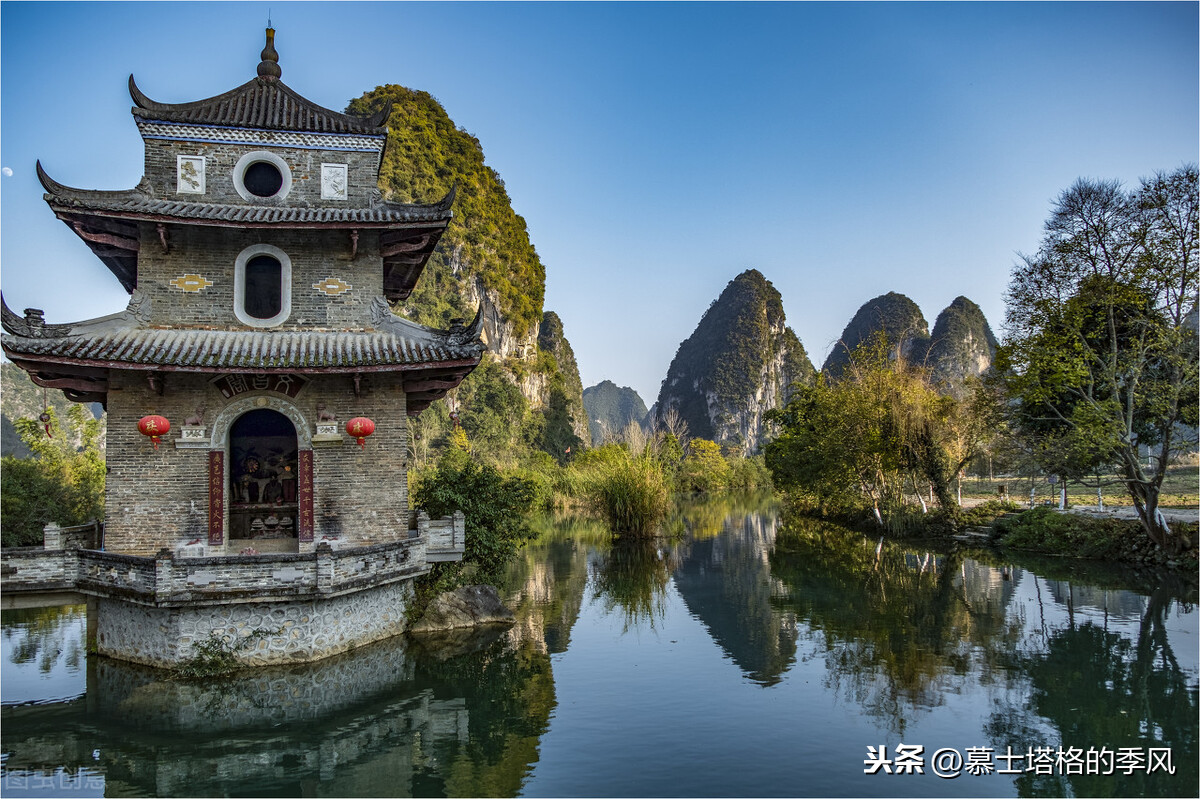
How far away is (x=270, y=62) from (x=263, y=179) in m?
2.83

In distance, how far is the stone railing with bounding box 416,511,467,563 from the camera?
1151cm

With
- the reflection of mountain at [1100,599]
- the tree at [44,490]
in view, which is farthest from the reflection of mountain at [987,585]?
the tree at [44,490]

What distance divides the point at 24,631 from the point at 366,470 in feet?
24.7

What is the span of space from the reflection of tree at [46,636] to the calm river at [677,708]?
0.06 metres

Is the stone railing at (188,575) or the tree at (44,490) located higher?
the tree at (44,490)

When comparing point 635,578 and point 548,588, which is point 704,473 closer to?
point 635,578

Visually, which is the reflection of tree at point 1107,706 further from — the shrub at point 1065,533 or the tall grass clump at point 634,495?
the tall grass clump at point 634,495

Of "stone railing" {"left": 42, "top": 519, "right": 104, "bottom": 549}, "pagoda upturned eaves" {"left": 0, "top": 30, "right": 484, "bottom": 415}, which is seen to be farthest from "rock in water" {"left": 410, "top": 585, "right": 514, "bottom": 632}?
"stone railing" {"left": 42, "top": 519, "right": 104, "bottom": 549}

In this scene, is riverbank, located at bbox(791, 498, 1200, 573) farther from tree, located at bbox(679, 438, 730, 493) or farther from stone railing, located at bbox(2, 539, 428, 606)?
tree, located at bbox(679, 438, 730, 493)

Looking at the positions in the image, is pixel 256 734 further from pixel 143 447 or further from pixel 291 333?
pixel 291 333

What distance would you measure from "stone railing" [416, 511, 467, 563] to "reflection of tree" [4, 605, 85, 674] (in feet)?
17.0

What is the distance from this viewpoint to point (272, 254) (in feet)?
37.6

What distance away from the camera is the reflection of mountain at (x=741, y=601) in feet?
35.0

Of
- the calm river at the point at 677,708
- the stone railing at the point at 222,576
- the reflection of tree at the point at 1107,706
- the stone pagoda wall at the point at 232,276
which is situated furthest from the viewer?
the stone pagoda wall at the point at 232,276
